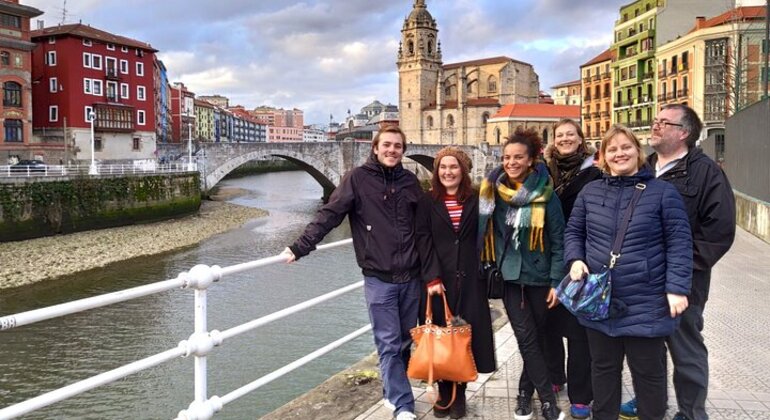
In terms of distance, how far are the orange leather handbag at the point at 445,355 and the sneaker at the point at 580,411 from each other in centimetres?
59

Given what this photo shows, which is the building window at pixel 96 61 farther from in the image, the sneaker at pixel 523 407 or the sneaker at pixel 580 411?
the sneaker at pixel 580 411

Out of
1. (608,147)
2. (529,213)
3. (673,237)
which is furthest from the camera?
(529,213)

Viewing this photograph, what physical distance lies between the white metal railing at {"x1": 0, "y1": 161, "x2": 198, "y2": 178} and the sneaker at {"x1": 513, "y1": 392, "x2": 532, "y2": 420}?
70.8 ft

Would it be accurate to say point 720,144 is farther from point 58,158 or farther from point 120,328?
point 58,158

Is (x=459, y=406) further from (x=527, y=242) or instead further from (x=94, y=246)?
(x=94, y=246)

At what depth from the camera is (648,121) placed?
38.4 meters

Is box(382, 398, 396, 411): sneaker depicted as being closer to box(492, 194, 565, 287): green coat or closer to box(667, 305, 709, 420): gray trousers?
box(492, 194, 565, 287): green coat

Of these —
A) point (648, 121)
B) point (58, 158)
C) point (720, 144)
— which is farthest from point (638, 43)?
point (58, 158)

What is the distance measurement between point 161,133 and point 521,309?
202 ft

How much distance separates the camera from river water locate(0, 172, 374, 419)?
286 inches

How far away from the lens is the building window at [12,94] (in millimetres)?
29130

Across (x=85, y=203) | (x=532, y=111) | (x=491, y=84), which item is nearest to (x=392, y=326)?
(x=85, y=203)

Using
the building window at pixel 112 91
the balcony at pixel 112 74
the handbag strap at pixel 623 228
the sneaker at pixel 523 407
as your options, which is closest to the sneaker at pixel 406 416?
the sneaker at pixel 523 407

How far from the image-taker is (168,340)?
9.72m
